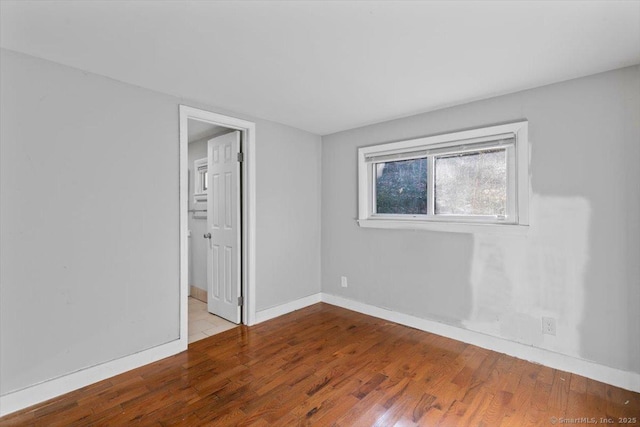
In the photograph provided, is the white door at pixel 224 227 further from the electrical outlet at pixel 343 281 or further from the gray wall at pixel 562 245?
the gray wall at pixel 562 245

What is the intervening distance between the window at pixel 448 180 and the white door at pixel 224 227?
1.46 meters

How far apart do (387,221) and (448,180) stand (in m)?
0.76

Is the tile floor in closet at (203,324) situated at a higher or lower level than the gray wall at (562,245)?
lower

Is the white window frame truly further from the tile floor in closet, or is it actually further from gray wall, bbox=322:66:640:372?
gray wall, bbox=322:66:640:372

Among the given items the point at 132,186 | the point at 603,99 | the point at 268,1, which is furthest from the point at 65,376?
the point at 603,99

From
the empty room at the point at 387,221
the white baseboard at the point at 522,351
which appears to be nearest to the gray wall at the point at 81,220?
the empty room at the point at 387,221

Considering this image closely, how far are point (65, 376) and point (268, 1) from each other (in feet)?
8.79

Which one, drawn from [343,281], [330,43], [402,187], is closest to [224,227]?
[343,281]

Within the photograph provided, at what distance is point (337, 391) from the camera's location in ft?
6.91

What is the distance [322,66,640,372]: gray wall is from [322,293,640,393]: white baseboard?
5cm

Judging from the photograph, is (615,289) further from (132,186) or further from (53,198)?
(53,198)

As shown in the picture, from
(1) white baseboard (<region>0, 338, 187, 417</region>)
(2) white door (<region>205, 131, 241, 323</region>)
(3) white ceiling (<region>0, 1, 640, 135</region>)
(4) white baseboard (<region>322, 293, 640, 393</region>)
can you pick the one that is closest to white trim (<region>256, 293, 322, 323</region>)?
(2) white door (<region>205, 131, 241, 323</region>)

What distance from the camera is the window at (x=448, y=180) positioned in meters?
2.62

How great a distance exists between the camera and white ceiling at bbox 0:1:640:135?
153 centimetres
